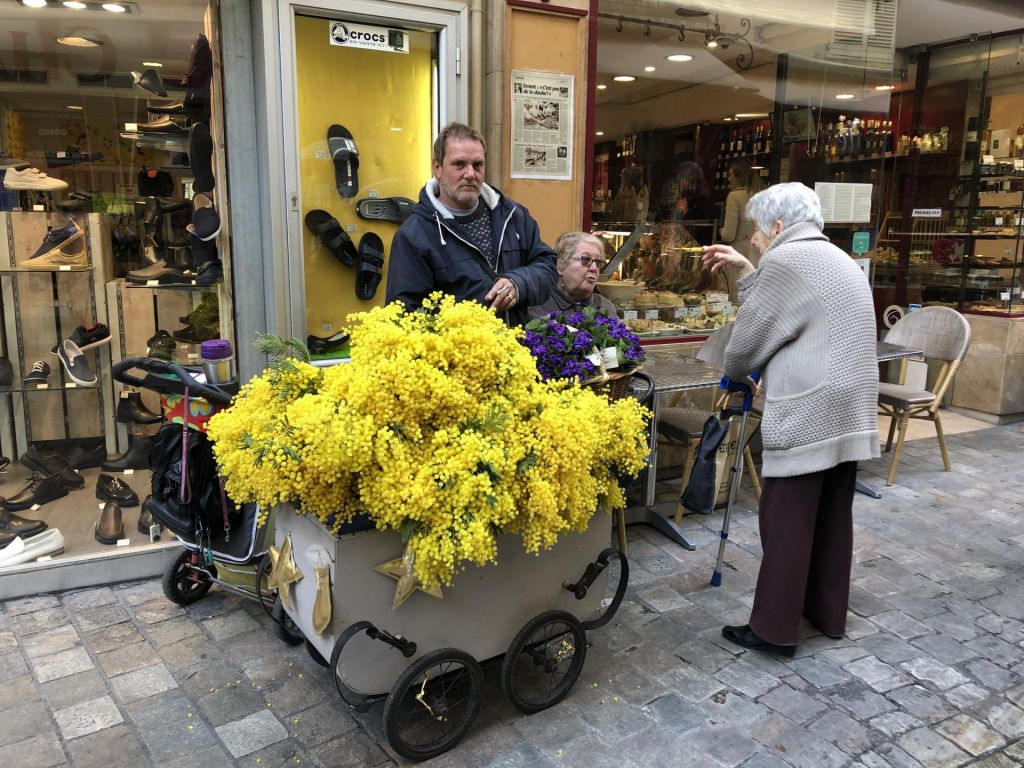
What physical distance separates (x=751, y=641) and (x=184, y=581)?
256 centimetres

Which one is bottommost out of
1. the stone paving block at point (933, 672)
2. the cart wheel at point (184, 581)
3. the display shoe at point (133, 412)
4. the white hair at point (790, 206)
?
the stone paving block at point (933, 672)

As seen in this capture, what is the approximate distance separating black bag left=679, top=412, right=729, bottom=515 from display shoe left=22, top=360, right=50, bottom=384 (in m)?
3.55

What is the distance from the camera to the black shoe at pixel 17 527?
12.3 feet

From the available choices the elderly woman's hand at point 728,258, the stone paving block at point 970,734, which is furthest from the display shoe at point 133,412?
the stone paving block at point 970,734

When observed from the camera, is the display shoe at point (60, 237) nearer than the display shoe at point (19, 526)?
No

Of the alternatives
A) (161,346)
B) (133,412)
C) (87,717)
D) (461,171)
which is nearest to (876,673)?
(461,171)

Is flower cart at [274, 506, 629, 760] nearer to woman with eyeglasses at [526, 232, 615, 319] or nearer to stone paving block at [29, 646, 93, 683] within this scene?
stone paving block at [29, 646, 93, 683]

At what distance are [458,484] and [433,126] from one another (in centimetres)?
281

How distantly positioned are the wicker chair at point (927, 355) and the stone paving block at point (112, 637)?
15.9 ft

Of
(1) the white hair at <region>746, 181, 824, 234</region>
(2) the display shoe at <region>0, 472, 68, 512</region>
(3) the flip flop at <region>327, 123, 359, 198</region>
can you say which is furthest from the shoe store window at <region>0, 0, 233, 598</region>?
(1) the white hair at <region>746, 181, 824, 234</region>

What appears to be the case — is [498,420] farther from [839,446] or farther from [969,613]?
[969,613]

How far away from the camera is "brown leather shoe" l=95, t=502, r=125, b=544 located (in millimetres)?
3875

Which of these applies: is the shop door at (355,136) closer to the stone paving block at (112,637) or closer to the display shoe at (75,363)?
the display shoe at (75,363)

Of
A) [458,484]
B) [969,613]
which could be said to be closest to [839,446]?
[969,613]
